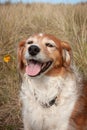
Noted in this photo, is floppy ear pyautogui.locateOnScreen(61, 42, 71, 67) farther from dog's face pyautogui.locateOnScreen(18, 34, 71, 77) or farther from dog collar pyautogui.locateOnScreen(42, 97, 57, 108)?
dog collar pyautogui.locateOnScreen(42, 97, 57, 108)

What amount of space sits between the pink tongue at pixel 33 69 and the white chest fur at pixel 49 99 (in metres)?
0.27

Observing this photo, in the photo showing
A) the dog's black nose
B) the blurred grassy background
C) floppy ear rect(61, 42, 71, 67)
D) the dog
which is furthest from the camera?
the blurred grassy background

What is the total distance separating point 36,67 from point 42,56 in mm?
179

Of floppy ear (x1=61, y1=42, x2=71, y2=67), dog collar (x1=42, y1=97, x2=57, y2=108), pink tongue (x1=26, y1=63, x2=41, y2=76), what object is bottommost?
dog collar (x1=42, y1=97, x2=57, y2=108)

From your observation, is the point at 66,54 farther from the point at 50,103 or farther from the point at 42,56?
the point at 50,103

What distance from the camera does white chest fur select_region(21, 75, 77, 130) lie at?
5508 millimetres

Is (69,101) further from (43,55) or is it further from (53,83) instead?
(43,55)

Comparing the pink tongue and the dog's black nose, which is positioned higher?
the dog's black nose

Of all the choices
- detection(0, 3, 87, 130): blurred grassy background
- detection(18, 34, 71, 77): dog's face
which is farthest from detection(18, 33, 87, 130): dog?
detection(0, 3, 87, 130): blurred grassy background

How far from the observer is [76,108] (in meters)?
5.52

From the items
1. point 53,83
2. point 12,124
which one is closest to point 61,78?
point 53,83

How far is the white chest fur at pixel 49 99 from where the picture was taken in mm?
5508

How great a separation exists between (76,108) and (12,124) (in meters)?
1.78

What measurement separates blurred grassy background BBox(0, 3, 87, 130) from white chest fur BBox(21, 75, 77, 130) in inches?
51.8
